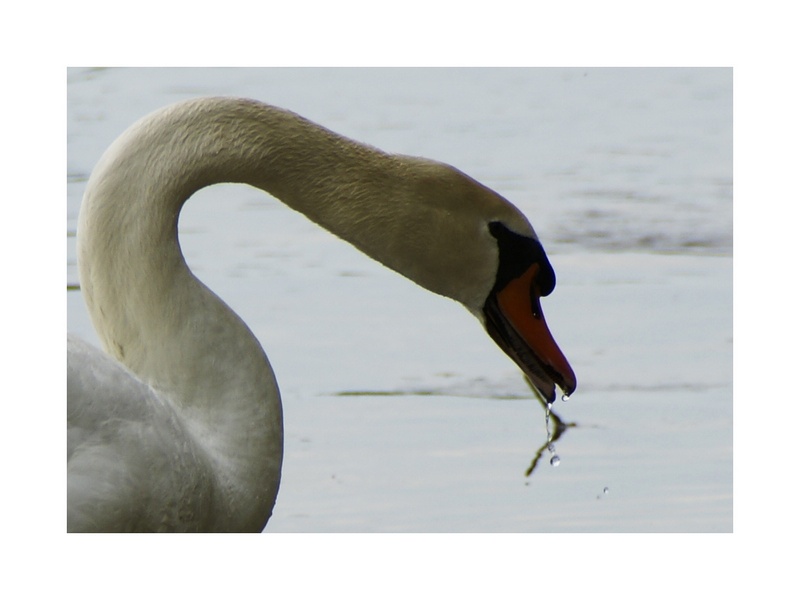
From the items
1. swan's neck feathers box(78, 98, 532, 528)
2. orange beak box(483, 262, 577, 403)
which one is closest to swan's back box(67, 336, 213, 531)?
swan's neck feathers box(78, 98, 532, 528)

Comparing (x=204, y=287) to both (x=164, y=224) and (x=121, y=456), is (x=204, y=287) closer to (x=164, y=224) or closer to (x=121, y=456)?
(x=164, y=224)

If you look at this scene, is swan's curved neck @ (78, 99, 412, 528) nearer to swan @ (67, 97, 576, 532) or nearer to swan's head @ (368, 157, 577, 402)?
swan @ (67, 97, 576, 532)

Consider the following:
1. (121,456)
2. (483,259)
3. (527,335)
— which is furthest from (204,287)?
(527,335)

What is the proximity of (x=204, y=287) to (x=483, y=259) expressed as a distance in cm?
61

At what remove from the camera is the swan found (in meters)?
2.85

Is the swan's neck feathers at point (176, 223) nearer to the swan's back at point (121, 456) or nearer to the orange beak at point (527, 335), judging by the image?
the swan's back at point (121, 456)

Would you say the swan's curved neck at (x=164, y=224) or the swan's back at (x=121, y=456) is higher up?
the swan's curved neck at (x=164, y=224)

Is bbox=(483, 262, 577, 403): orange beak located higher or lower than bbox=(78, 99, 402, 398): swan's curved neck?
lower

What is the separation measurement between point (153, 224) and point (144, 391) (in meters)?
0.38

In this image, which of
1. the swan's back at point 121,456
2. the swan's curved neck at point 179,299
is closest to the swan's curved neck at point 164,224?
the swan's curved neck at point 179,299

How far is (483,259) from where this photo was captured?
338cm

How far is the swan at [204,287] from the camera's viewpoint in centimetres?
285

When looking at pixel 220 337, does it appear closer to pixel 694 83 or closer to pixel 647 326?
pixel 647 326
